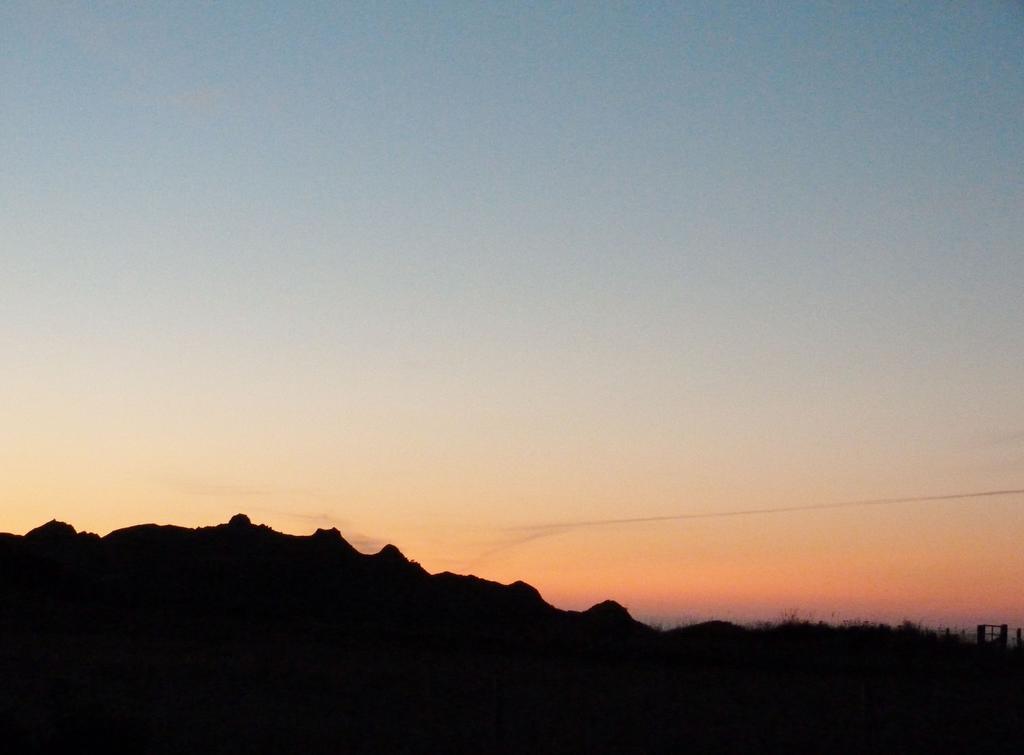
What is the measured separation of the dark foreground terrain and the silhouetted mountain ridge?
10.3 inches

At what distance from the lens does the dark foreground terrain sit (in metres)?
23.0

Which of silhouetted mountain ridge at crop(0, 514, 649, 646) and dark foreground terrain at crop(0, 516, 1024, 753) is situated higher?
silhouetted mountain ridge at crop(0, 514, 649, 646)

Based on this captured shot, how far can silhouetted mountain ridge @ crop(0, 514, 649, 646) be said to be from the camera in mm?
71562

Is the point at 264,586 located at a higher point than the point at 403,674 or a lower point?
higher

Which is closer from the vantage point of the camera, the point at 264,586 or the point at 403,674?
the point at 403,674

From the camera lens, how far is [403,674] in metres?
36.0

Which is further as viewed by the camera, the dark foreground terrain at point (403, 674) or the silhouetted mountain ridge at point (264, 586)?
the silhouetted mountain ridge at point (264, 586)

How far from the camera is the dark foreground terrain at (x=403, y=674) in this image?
23.0 m

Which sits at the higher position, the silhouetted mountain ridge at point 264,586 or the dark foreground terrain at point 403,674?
the silhouetted mountain ridge at point 264,586

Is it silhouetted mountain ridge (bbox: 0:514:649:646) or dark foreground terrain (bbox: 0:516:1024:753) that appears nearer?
dark foreground terrain (bbox: 0:516:1024:753)

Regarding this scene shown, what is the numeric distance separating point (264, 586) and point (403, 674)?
47147 mm

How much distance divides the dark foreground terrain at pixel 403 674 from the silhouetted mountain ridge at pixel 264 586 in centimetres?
26

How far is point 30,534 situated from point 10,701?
74377 millimetres

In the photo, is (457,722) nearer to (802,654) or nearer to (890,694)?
(890,694)
